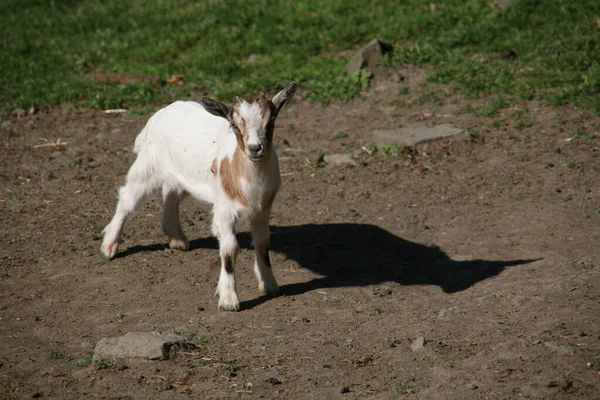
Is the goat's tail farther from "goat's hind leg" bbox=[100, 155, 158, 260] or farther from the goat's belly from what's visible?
the goat's belly

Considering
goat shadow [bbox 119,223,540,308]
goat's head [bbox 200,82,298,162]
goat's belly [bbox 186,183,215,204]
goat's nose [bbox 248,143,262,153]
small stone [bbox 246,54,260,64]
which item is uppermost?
goat's head [bbox 200,82,298,162]

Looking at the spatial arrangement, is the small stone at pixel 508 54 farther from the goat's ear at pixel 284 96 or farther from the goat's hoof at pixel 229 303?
the goat's hoof at pixel 229 303

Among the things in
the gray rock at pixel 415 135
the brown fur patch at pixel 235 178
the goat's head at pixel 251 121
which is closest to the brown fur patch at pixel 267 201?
the brown fur patch at pixel 235 178

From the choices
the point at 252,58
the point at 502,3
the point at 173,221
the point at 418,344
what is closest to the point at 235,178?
the point at 173,221

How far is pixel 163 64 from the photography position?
1270 centimetres

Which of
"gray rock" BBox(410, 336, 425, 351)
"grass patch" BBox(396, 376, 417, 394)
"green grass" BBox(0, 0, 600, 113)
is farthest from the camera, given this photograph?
"green grass" BBox(0, 0, 600, 113)

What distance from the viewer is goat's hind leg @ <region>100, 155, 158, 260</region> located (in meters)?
7.50

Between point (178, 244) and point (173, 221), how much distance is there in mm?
236

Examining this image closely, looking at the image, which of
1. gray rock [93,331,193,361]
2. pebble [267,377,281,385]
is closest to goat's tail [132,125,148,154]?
gray rock [93,331,193,361]

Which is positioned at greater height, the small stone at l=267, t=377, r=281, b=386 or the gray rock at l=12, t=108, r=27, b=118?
the small stone at l=267, t=377, r=281, b=386

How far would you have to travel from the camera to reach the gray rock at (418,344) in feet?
18.2

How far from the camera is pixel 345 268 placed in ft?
24.0

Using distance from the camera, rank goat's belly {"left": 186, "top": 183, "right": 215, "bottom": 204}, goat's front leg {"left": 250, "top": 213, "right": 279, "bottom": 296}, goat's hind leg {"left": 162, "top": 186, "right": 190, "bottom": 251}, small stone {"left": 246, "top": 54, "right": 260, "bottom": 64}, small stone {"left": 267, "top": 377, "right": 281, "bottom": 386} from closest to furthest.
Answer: small stone {"left": 267, "top": 377, "right": 281, "bottom": 386}, goat's front leg {"left": 250, "top": 213, "right": 279, "bottom": 296}, goat's belly {"left": 186, "top": 183, "right": 215, "bottom": 204}, goat's hind leg {"left": 162, "top": 186, "right": 190, "bottom": 251}, small stone {"left": 246, "top": 54, "right": 260, "bottom": 64}

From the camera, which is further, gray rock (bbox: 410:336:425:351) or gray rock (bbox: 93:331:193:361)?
gray rock (bbox: 410:336:425:351)
